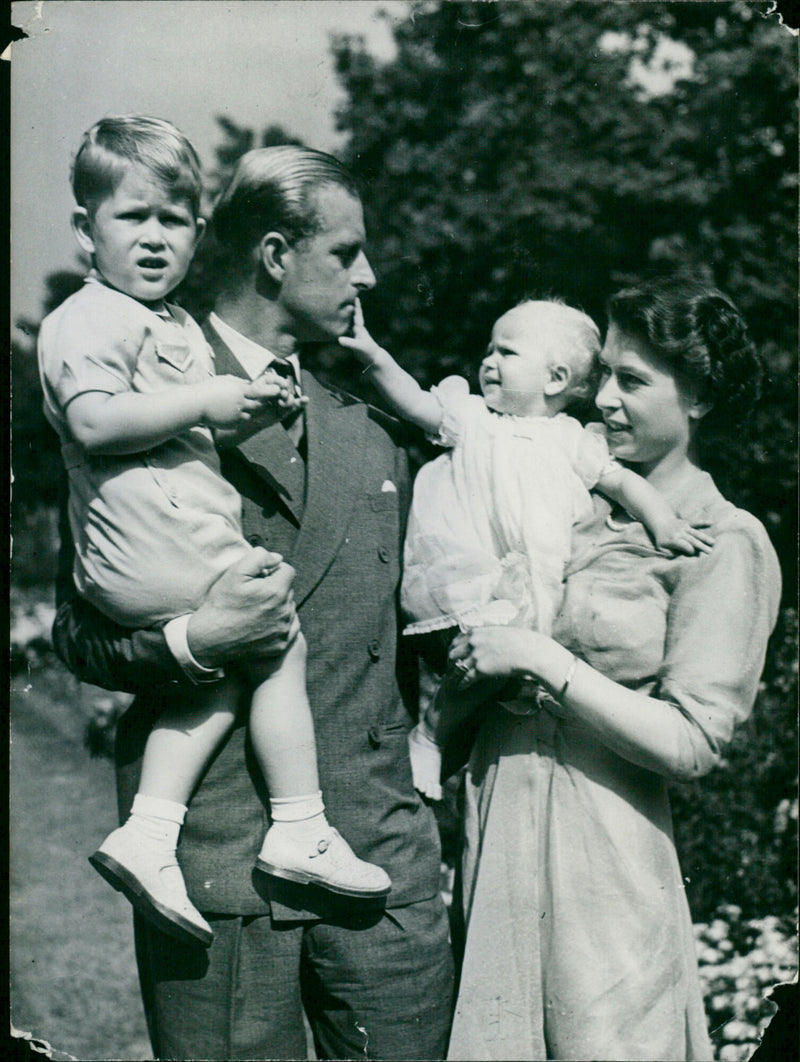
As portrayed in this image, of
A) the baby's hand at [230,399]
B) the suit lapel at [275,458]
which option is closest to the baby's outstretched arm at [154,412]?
the baby's hand at [230,399]

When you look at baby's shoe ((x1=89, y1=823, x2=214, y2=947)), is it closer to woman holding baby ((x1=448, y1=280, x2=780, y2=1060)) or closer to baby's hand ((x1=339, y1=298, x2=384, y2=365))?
woman holding baby ((x1=448, y1=280, x2=780, y2=1060))

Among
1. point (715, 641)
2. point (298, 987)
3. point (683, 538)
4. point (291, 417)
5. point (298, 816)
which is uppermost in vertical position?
point (291, 417)

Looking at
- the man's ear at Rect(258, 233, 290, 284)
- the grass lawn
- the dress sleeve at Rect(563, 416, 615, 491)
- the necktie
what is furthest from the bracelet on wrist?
the grass lawn

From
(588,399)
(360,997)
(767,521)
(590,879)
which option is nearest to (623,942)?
(590,879)

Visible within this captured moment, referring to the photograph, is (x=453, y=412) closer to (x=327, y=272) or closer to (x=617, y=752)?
(x=327, y=272)

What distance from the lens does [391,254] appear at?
4559mm

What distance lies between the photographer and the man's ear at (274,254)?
314cm

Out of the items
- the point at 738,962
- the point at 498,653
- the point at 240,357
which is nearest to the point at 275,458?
the point at 240,357

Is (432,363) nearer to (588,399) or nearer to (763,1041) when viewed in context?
(588,399)

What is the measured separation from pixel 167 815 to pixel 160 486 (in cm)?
78

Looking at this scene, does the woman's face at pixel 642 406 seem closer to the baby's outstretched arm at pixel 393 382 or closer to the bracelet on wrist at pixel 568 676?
the baby's outstretched arm at pixel 393 382

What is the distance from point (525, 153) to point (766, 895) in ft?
11.0

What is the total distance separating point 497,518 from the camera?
3.17 m

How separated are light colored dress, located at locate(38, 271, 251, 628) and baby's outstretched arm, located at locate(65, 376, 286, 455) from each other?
4 cm
